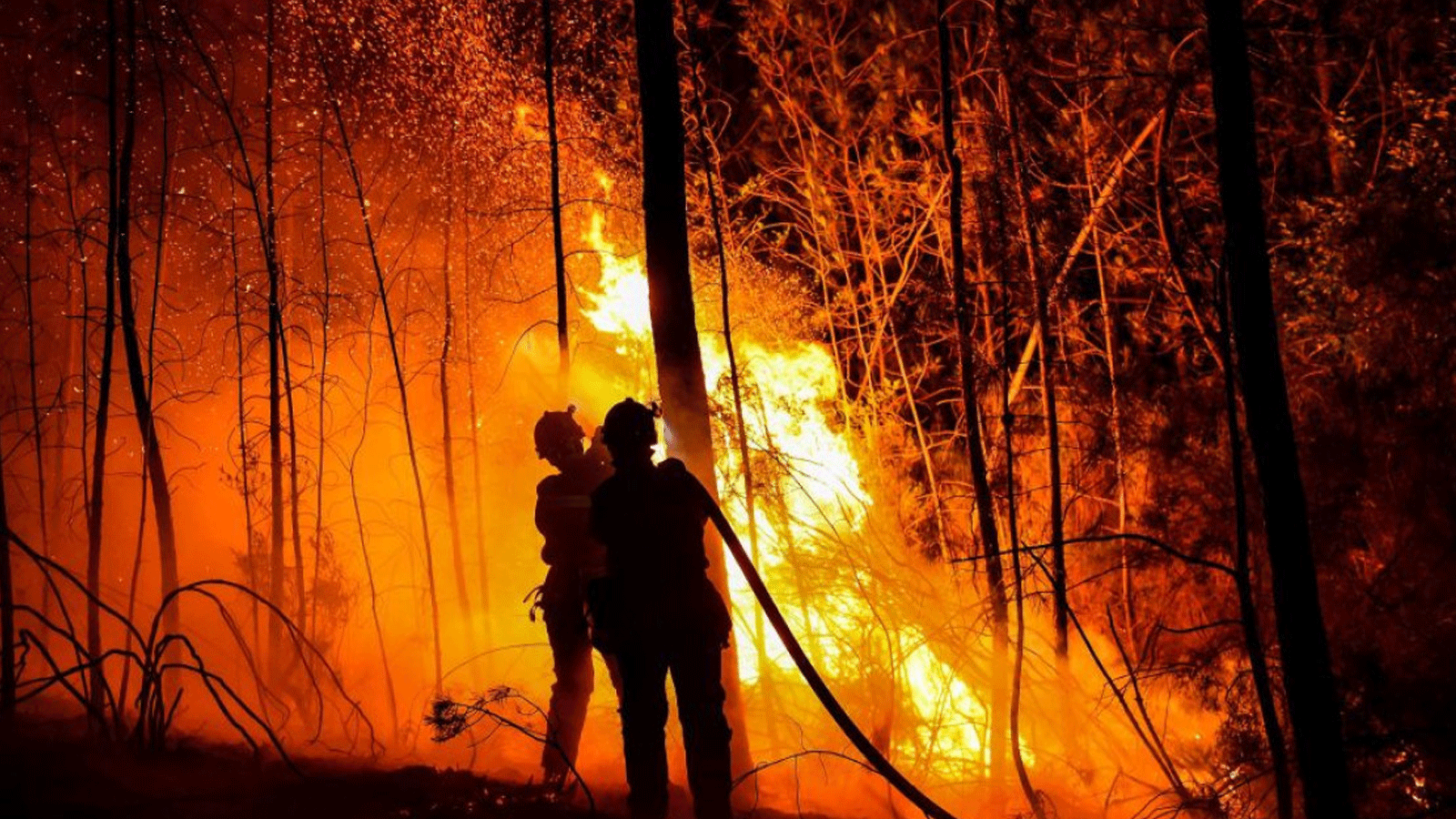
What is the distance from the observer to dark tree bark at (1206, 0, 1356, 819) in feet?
17.9

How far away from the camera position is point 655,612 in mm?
5727

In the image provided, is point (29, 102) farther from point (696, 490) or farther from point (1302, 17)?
point (1302, 17)

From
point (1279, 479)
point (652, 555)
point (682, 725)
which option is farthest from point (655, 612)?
point (1279, 479)

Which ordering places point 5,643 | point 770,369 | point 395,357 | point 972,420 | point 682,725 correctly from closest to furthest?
point 682,725 → point 5,643 → point 972,420 → point 395,357 → point 770,369

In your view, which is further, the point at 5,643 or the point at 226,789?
the point at 5,643

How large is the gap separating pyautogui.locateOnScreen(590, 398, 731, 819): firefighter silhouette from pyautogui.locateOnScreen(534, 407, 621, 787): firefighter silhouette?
1.10 m

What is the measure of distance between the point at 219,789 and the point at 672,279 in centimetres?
414

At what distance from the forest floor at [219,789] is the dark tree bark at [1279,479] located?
3.87 m

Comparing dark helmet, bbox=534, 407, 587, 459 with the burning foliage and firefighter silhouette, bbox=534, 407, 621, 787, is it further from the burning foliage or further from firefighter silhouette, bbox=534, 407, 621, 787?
the burning foliage

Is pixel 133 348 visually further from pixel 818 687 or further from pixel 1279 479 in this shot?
pixel 1279 479

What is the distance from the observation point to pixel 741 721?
7242mm

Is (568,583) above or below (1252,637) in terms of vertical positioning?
above

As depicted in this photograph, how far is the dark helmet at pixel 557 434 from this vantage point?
6.99 metres

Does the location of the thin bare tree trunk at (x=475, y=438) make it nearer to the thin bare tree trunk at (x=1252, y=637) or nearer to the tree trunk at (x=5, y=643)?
the tree trunk at (x=5, y=643)
